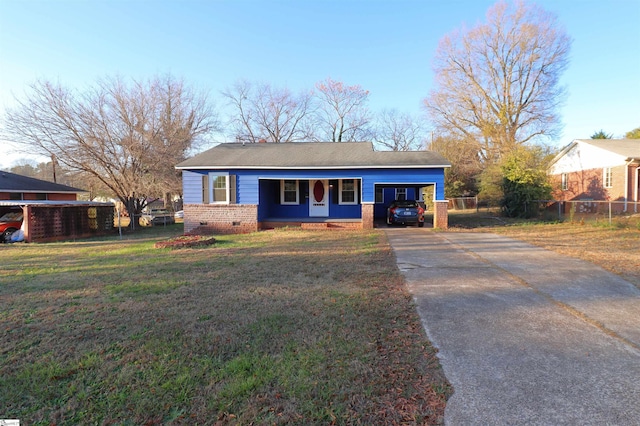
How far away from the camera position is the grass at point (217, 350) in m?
2.42

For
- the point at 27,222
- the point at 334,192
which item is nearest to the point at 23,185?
the point at 27,222

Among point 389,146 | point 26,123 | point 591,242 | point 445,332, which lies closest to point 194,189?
point 26,123

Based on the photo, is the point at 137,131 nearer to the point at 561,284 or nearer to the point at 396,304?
the point at 396,304

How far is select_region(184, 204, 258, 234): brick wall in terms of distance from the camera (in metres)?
15.0

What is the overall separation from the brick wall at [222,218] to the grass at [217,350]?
8.46 meters

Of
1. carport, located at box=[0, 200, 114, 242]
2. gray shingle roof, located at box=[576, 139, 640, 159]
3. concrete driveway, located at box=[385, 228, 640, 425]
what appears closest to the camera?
concrete driveway, located at box=[385, 228, 640, 425]

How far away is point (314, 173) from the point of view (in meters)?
15.0

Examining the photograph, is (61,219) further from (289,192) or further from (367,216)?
(367,216)

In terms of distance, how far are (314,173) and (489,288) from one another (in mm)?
10512

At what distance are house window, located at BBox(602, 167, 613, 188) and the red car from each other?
31.2 metres

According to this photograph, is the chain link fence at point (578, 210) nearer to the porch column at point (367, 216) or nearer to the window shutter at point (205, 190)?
the porch column at point (367, 216)

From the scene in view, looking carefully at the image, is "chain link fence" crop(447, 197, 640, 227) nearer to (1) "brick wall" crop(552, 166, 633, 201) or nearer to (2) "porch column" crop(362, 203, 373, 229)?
(1) "brick wall" crop(552, 166, 633, 201)

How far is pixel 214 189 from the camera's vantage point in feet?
50.3

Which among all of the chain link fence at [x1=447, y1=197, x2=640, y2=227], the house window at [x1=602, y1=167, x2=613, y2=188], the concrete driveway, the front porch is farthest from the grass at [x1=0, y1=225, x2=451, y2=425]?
the house window at [x1=602, y1=167, x2=613, y2=188]
